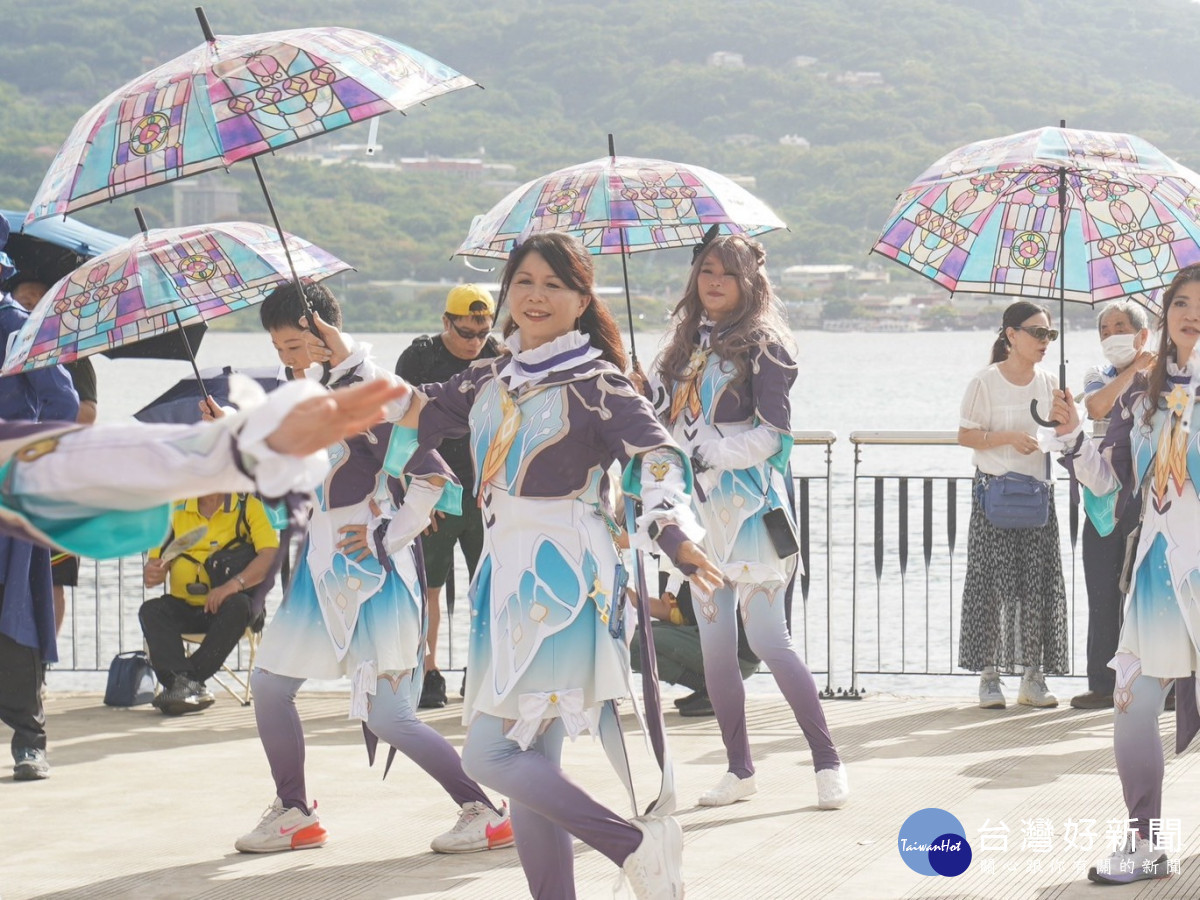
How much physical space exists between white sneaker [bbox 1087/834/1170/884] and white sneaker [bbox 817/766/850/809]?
3.56 ft

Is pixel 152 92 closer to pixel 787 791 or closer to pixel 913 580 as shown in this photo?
pixel 787 791

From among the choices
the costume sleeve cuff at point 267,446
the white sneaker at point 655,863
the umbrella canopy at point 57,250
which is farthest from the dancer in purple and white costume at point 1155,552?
the umbrella canopy at point 57,250

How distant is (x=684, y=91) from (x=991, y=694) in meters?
47.0

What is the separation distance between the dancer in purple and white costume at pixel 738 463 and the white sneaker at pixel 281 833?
1.22 meters

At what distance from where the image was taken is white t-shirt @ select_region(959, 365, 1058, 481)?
7.29m

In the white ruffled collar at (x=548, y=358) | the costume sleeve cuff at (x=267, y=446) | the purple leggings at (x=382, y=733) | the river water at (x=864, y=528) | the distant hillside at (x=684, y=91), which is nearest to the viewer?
the costume sleeve cuff at (x=267, y=446)

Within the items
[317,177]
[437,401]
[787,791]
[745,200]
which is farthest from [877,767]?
[317,177]

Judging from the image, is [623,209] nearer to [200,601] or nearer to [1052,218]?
[1052,218]

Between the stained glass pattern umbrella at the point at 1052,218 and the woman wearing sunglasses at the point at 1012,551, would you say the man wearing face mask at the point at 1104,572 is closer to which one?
the woman wearing sunglasses at the point at 1012,551

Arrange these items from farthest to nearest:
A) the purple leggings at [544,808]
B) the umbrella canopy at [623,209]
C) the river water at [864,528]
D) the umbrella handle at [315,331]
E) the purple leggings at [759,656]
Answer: the river water at [864,528] → the umbrella canopy at [623,209] → the purple leggings at [759,656] → the umbrella handle at [315,331] → the purple leggings at [544,808]

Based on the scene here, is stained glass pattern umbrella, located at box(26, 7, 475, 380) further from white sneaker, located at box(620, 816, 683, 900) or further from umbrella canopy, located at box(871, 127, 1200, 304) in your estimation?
umbrella canopy, located at box(871, 127, 1200, 304)

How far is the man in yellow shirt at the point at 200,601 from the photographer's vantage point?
24.5 feet

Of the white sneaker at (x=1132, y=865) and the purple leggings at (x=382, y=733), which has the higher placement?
the purple leggings at (x=382, y=733)

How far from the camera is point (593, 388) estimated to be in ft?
13.0
